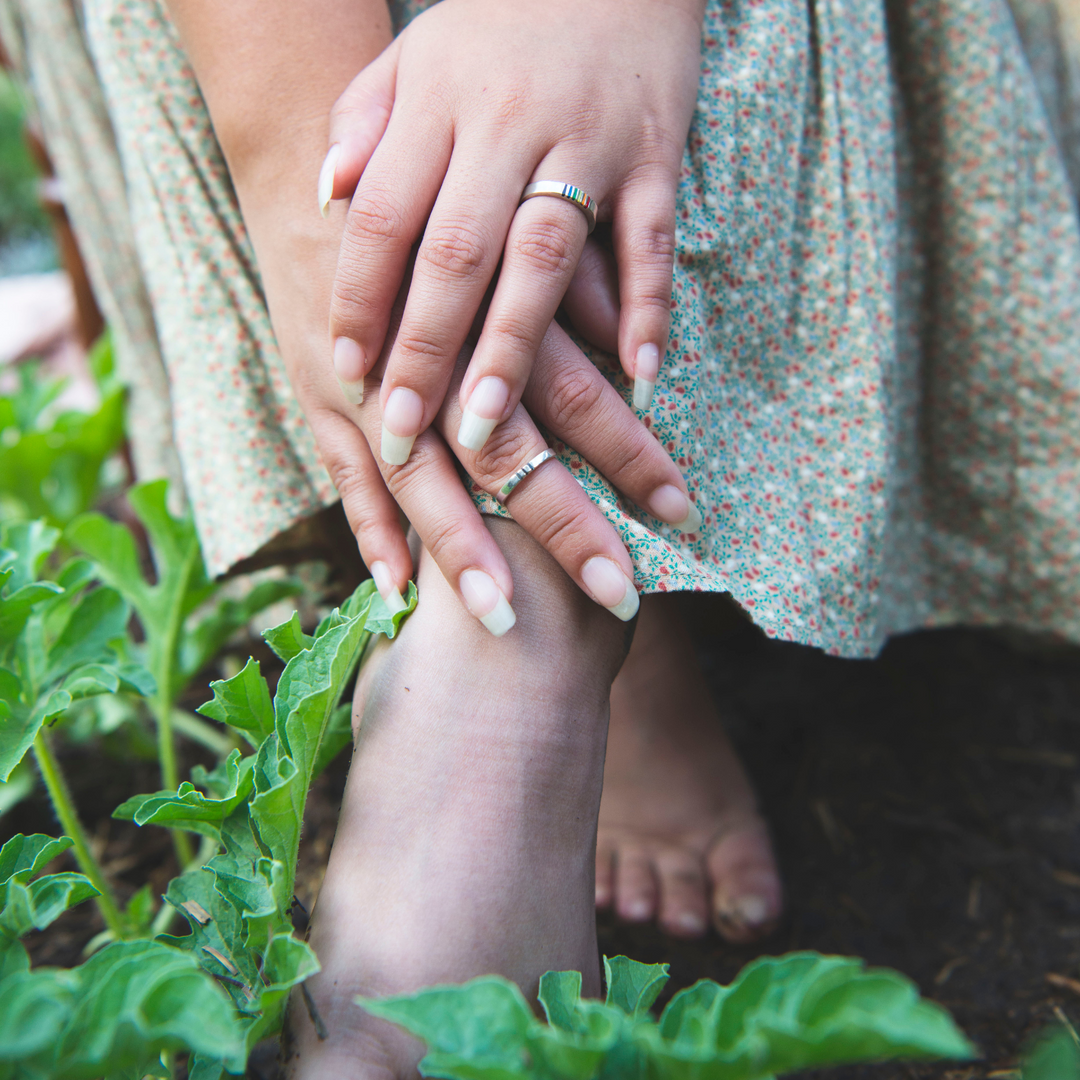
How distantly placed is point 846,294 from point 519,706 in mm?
657

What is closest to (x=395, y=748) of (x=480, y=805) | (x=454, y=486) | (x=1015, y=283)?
(x=480, y=805)

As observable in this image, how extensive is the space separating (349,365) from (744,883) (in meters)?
0.86

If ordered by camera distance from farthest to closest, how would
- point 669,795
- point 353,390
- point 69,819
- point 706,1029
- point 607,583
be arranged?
point 669,795 → point 69,819 → point 353,390 → point 607,583 → point 706,1029

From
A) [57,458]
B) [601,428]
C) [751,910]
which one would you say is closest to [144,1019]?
[601,428]

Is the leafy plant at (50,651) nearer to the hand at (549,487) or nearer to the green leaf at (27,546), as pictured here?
the green leaf at (27,546)

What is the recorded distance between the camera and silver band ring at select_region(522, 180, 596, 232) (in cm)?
73

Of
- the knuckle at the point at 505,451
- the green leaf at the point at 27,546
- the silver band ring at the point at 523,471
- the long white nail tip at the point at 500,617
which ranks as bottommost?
the green leaf at the point at 27,546

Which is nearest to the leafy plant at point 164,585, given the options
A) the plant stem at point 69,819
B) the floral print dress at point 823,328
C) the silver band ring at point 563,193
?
the floral print dress at point 823,328

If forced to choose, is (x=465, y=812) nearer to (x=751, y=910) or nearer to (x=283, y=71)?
(x=751, y=910)

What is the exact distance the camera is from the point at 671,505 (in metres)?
0.75

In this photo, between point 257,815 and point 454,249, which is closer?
point 257,815

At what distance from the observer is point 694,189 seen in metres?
0.87

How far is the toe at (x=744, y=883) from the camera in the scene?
3.62 feet

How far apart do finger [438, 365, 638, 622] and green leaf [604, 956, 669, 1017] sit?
270 mm
